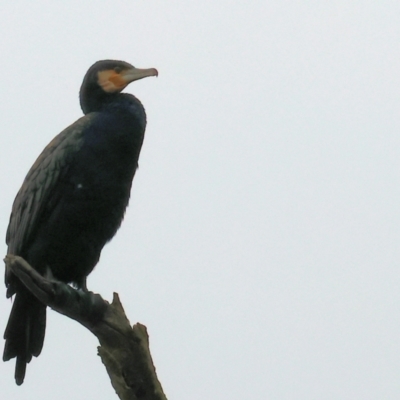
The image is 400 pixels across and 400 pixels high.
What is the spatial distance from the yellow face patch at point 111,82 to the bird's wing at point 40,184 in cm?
34

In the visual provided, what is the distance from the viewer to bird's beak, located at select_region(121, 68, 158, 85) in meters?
5.75

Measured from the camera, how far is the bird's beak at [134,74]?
18.9ft

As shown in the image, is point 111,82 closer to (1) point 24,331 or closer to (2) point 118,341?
(1) point 24,331

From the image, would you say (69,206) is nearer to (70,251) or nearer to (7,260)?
(70,251)

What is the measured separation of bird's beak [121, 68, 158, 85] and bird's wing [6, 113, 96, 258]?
0.43 metres

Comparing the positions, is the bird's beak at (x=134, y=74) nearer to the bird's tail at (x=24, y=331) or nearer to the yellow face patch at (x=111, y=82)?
the yellow face patch at (x=111, y=82)

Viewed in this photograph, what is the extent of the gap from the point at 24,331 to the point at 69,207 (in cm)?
76

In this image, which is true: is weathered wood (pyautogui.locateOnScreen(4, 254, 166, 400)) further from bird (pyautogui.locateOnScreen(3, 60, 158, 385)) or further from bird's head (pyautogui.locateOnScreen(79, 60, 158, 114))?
bird's head (pyautogui.locateOnScreen(79, 60, 158, 114))

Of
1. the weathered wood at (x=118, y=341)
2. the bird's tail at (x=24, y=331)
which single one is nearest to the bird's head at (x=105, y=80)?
the bird's tail at (x=24, y=331)

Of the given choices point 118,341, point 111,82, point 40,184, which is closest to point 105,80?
point 111,82

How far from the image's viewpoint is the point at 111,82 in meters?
5.79

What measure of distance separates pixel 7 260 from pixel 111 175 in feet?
3.67

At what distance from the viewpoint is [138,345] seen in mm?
4391

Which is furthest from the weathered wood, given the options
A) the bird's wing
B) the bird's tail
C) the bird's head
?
the bird's head
